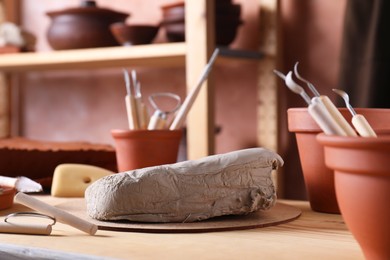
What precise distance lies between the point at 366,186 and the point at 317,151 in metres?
0.28

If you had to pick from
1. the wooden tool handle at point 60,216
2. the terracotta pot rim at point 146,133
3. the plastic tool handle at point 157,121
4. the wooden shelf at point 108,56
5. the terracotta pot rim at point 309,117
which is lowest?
the wooden tool handle at point 60,216

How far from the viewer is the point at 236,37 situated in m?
1.57

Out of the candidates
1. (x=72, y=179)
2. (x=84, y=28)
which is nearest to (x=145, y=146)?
(x=72, y=179)

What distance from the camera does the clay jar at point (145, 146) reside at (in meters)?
0.93

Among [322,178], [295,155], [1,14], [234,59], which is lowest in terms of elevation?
[295,155]

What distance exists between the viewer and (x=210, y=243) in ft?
2.04

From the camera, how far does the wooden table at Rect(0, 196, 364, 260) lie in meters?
0.57

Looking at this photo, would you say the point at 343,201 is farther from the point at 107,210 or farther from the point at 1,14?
the point at 1,14

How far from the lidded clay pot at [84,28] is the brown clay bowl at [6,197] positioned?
833 mm

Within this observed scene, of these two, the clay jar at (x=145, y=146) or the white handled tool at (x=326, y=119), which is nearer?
the white handled tool at (x=326, y=119)

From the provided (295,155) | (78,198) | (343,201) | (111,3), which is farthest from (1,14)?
(343,201)

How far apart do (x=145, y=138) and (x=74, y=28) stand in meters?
0.79

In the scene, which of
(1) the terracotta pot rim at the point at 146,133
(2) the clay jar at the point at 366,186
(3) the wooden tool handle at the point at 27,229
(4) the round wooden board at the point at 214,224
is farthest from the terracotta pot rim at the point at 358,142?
(1) the terracotta pot rim at the point at 146,133

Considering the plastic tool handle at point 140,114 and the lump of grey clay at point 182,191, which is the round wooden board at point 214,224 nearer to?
the lump of grey clay at point 182,191
